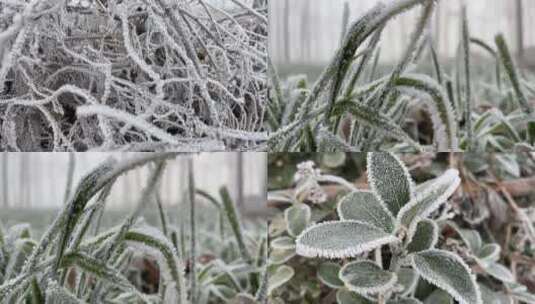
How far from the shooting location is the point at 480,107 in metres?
0.68

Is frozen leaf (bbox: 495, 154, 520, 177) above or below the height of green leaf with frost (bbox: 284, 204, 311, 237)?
above

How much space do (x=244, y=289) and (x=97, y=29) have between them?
0.31m

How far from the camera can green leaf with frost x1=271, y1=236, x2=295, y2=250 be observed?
41 centimetres

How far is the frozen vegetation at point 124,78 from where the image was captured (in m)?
0.47

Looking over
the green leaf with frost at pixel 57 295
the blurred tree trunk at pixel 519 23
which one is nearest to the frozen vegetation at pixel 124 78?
the green leaf with frost at pixel 57 295

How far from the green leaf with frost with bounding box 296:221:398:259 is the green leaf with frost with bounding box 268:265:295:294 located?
11cm

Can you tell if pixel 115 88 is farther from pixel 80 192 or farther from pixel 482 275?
pixel 482 275

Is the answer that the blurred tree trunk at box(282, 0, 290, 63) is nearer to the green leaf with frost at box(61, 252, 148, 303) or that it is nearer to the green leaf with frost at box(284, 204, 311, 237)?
the green leaf with frost at box(284, 204, 311, 237)

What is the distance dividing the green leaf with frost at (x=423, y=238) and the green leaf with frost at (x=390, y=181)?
0.02 meters

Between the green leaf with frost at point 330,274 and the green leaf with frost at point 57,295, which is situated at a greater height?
the green leaf with frost at point 57,295

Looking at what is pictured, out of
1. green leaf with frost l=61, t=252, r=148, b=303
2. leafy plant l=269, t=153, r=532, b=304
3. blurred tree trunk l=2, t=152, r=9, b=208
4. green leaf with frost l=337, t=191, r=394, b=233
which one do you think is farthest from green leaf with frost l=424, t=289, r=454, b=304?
blurred tree trunk l=2, t=152, r=9, b=208

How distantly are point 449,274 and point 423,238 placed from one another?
0.04 m

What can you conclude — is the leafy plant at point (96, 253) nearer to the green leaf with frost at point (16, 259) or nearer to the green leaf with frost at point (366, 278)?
the green leaf with frost at point (16, 259)

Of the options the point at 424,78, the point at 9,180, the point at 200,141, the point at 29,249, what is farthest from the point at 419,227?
the point at 9,180
